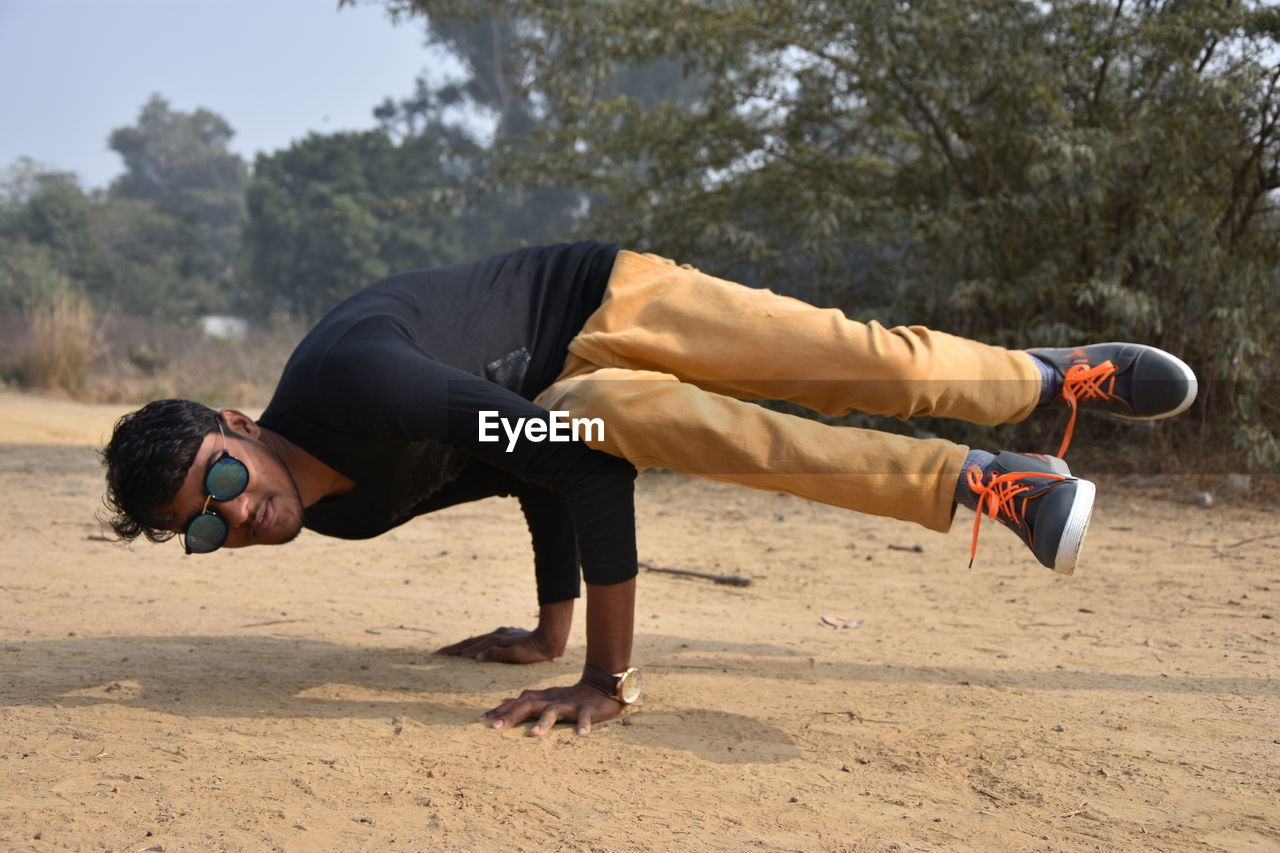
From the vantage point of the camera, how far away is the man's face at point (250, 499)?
2250 millimetres

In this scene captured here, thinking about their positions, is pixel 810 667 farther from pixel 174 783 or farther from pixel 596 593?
pixel 174 783

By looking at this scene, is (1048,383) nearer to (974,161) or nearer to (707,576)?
(707,576)

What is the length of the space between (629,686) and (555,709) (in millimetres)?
178

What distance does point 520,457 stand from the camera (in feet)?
7.09

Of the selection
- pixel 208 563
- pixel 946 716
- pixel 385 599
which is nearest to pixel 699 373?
pixel 946 716

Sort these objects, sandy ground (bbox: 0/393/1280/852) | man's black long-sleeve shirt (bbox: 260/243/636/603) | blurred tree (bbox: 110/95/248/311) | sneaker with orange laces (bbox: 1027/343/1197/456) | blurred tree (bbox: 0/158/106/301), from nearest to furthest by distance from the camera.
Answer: sandy ground (bbox: 0/393/1280/852) < man's black long-sleeve shirt (bbox: 260/243/636/603) < sneaker with orange laces (bbox: 1027/343/1197/456) < blurred tree (bbox: 0/158/106/301) < blurred tree (bbox: 110/95/248/311)

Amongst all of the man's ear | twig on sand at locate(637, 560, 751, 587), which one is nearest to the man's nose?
the man's ear

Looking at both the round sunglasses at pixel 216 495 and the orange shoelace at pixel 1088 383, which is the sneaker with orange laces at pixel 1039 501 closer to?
the orange shoelace at pixel 1088 383

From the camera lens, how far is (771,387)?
258 cm

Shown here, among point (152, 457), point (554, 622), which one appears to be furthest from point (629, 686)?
point (152, 457)

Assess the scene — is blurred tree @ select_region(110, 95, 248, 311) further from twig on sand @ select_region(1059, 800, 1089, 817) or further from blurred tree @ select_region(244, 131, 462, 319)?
twig on sand @ select_region(1059, 800, 1089, 817)

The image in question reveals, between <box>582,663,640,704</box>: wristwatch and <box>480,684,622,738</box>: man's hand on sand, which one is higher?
<box>582,663,640,704</box>: wristwatch
